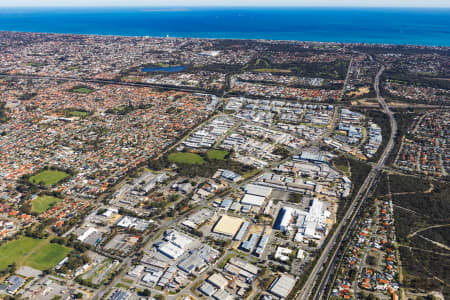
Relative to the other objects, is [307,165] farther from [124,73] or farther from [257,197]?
[124,73]

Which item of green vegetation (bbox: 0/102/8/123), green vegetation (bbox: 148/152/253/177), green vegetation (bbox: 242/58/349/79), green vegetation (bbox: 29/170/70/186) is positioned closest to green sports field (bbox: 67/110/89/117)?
green vegetation (bbox: 0/102/8/123)

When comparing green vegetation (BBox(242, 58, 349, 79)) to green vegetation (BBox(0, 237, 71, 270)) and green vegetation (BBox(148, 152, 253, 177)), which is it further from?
green vegetation (BBox(0, 237, 71, 270))

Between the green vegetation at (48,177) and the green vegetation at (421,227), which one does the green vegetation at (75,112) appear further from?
the green vegetation at (421,227)

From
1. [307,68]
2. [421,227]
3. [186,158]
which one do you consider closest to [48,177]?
[186,158]

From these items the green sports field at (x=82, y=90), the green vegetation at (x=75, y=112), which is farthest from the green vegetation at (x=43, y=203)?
the green sports field at (x=82, y=90)

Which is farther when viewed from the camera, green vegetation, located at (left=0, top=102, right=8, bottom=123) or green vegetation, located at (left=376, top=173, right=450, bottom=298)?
green vegetation, located at (left=0, top=102, right=8, bottom=123)

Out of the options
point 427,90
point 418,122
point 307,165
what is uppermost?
point 427,90

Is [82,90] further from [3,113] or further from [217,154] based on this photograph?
[217,154]

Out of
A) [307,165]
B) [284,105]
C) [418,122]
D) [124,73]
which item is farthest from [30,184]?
[418,122]
